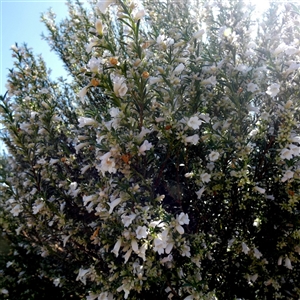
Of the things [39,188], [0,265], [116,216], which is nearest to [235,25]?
[116,216]

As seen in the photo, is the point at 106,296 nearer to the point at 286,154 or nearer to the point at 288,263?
the point at 288,263

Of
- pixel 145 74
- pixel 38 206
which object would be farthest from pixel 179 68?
pixel 38 206

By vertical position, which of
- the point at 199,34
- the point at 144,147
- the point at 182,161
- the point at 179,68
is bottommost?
the point at 144,147

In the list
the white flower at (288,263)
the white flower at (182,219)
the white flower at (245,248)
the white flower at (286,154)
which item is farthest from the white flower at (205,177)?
the white flower at (288,263)

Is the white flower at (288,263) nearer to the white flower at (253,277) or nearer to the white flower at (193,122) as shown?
the white flower at (253,277)

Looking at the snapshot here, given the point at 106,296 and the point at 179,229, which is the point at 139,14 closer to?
the point at 179,229

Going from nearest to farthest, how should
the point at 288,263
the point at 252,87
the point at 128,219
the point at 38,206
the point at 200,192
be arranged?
the point at 128,219 < the point at 252,87 < the point at 200,192 < the point at 288,263 < the point at 38,206

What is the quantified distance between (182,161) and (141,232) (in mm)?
598

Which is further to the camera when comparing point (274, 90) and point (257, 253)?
point (257, 253)

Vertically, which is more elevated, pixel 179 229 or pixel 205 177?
pixel 205 177

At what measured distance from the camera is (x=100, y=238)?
2.04 meters

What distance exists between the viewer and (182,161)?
206 cm

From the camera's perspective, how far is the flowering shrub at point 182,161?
5.72 ft

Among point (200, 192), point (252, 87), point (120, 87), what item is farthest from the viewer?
point (200, 192)
